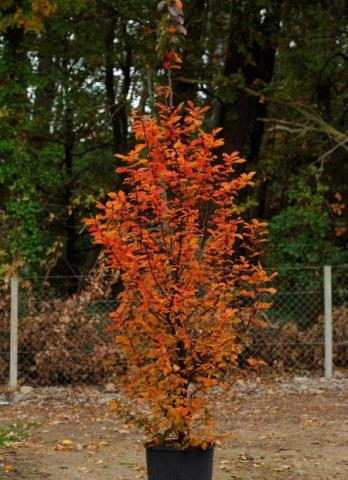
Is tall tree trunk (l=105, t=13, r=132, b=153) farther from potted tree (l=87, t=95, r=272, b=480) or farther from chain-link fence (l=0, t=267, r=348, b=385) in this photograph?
potted tree (l=87, t=95, r=272, b=480)

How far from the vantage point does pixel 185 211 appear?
5.53 m

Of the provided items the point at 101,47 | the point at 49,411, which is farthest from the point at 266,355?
the point at 101,47

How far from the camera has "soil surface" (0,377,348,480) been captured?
6977 millimetres

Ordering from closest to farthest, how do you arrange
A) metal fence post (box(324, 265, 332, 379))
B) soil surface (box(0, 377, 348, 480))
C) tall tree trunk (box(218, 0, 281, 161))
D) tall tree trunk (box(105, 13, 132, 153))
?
soil surface (box(0, 377, 348, 480)) → metal fence post (box(324, 265, 332, 379)) → tall tree trunk (box(218, 0, 281, 161)) → tall tree trunk (box(105, 13, 132, 153))

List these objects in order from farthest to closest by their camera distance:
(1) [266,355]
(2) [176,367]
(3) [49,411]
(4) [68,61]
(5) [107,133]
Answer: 1. (5) [107,133]
2. (4) [68,61]
3. (1) [266,355]
4. (3) [49,411]
5. (2) [176,367]

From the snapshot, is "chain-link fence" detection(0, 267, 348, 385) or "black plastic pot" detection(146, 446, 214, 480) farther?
"chain-link fence" detection(0, 267, 348, 385)

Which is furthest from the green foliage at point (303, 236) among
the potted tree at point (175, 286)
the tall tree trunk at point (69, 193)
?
the potted tree at point (175, 286)

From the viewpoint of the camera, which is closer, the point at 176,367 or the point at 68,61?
the point at 176,367

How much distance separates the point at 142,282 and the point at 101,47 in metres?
12.3

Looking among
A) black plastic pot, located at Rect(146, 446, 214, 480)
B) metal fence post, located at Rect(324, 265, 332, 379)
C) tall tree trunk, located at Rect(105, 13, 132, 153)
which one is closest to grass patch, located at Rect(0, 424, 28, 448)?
black plastic pot, located at Rect(146, 446, 214, 480)

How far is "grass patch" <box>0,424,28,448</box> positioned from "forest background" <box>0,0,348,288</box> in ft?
10.8

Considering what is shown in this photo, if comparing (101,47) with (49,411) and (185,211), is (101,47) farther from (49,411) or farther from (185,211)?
(185,211)

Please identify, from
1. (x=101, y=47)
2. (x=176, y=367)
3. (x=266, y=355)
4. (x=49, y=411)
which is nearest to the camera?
(x=176, y=367)

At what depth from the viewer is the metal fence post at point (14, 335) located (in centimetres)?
1090
